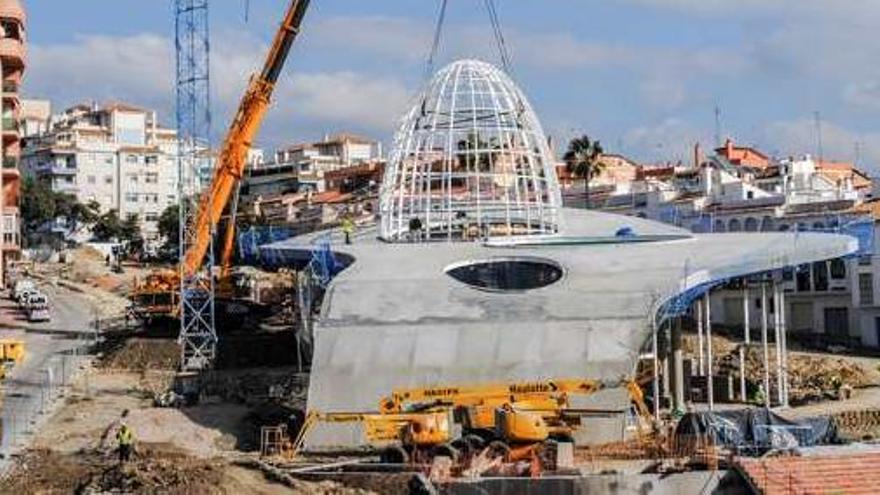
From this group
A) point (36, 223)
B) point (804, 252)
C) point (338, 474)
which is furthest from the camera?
point (36, 223)

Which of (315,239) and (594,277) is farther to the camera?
(315,239)

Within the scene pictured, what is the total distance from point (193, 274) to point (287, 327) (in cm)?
796

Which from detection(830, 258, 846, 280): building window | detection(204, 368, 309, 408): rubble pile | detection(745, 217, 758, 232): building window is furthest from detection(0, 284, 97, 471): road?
detection(830, 258, 846, 280): building window

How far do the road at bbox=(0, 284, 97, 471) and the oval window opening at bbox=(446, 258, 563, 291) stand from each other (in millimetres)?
16435

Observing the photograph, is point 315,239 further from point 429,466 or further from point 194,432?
point 429,466

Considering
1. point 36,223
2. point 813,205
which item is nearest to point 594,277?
point 813,205

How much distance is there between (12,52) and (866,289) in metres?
54.9

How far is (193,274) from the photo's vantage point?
7062cm

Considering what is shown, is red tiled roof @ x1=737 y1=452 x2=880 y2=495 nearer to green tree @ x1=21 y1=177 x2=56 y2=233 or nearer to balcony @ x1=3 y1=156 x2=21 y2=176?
balcony @ x1=3 y1=156 x2=21 y2=176

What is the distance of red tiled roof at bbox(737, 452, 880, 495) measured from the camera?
120 feet

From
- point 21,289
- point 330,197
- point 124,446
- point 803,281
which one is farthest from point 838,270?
point 330,197

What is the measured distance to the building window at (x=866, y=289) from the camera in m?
76.2

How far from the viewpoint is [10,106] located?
3681 inches

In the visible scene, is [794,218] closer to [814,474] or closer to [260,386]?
[260,386]
